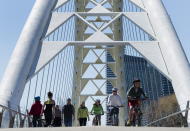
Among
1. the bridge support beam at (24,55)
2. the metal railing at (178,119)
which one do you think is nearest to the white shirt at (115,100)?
the metal railing at (178,119)

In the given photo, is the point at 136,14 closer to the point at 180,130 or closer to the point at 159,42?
the point at 159,42

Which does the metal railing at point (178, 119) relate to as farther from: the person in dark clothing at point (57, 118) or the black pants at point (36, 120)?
the black pants at point (36, 120)

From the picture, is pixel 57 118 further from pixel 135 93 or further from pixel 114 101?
pixel 135 93

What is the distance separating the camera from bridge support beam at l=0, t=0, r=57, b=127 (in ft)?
38.6

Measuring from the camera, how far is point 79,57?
94.6ft

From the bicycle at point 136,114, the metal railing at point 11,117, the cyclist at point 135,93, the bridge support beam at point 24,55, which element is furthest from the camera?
the bridge support beam at point 24,55

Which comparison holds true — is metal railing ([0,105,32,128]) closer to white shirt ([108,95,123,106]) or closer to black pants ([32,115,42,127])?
black pants ([32,115,42,127])

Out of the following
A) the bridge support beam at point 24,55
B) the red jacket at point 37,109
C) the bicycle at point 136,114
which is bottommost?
the bicycle at point 136,114

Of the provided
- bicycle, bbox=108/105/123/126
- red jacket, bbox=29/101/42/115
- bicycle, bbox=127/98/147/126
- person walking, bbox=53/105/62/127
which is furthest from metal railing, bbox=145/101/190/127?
red jacket, bbox=29/101/42/115

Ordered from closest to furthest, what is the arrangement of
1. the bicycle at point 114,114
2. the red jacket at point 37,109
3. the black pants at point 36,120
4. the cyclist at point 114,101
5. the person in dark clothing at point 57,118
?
the cyclist at point 114,101 < the bicycle at point 114,114 < the red jacket at point 37,109 < the black pants at point 36,120 < the person in dark clothing at point 57,118

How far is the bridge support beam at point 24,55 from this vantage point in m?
11.8

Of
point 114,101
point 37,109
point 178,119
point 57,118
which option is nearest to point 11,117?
point 37,109

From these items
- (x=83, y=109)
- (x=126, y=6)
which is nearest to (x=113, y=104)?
→ (x=83, y=109)

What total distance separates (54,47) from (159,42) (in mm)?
3205
